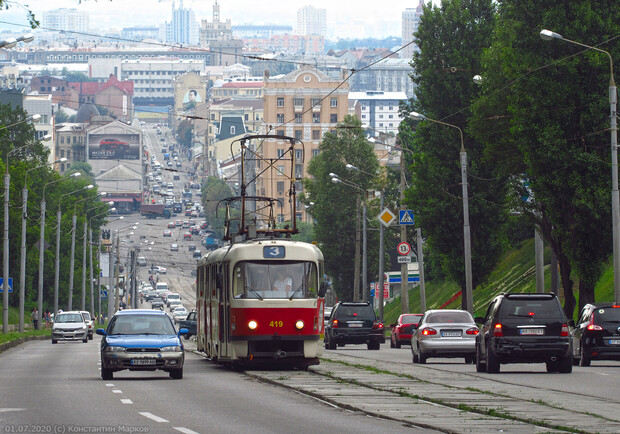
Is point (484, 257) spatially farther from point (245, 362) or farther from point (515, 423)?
point (515, 423)

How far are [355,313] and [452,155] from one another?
11513 millimetres

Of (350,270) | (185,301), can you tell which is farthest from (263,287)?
(185,301)

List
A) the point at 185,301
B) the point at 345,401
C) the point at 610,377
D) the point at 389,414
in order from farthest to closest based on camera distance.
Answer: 1. the point at 185,301
2. the point at 610,377
3. the point at 345,401
4. the point at 389,414

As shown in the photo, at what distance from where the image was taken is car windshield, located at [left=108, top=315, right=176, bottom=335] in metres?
25.6

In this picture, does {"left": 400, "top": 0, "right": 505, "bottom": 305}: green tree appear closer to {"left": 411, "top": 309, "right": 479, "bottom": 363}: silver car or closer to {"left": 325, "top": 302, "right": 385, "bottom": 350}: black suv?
{"left": 325, "top": 302, "right": 385, "bottom": 350}: black suv

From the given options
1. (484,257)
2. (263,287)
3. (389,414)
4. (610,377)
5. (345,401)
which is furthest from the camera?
→ (484,257)

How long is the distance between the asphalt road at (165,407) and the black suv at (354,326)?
16.9m

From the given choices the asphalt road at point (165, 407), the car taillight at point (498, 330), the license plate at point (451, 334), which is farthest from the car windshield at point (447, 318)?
the asphalt road at point (165, 407)

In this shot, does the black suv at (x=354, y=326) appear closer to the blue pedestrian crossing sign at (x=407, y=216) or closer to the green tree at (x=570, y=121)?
the green tree at (x=570, y=121)

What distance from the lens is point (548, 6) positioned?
140 feet

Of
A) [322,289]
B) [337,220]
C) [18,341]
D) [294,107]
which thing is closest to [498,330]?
[322,289]

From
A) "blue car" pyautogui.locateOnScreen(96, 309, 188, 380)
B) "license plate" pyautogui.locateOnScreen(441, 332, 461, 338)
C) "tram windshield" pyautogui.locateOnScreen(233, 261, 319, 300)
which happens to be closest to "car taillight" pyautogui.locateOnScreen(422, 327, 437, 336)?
"license plate" pyautogui.locateOnScreen(441, 332, 461, 338)

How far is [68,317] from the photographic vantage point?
195 ft

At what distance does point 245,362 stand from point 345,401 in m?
8.97
